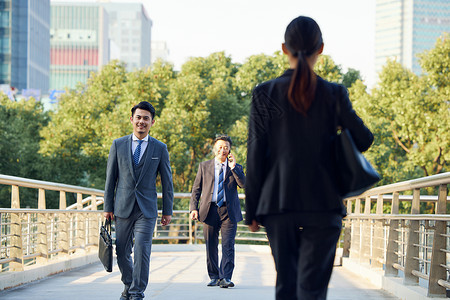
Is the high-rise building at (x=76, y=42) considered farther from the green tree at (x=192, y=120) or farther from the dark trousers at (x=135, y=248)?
the dark trousers at (x=135, y=248)

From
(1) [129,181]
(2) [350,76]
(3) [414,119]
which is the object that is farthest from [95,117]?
(1) [129,181]

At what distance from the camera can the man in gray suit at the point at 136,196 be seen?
6.70 meters

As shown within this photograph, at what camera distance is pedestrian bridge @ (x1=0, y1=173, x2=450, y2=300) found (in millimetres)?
6812

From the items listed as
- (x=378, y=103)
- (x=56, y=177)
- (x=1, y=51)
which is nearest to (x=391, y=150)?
(x=378, y=103)

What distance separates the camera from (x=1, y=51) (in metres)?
98.6

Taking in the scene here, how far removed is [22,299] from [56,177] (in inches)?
1021

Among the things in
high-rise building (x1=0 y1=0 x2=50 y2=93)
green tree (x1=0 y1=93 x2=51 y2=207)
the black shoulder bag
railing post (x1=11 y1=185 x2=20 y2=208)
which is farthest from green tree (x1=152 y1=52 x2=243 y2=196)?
high-rise building (x1=0 y1=0 x2=50 y2=93)

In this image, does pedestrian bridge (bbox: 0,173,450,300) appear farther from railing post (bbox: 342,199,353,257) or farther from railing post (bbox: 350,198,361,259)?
railing post (bbox: 342,199,353,257)

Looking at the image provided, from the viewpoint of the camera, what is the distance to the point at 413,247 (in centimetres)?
744

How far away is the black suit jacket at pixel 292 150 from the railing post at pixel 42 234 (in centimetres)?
677

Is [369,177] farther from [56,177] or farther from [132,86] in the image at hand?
[56,177]

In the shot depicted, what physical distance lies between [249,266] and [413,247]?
5.52 m

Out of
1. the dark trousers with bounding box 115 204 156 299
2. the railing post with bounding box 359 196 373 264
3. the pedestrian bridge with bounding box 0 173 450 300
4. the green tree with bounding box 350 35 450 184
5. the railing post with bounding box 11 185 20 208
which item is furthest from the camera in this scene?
the green tree with bounding box 350 35 450 184

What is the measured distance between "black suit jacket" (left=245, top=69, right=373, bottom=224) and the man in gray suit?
11.2 ft
